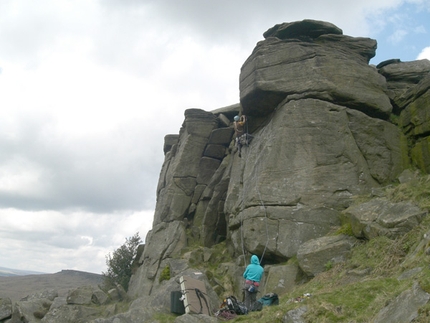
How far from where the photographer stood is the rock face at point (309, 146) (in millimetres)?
20891

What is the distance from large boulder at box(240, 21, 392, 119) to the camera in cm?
2431

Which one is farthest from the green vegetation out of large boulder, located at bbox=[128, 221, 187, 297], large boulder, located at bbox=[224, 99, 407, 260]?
large boulder, located at bbox=[224, 99, 407, 260]

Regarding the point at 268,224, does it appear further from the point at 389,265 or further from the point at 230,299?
the point at 389,265

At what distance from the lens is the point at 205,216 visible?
30.8m

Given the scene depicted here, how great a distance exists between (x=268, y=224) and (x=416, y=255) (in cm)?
938

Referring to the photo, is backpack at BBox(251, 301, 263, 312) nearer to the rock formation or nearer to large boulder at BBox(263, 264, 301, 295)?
large boulder at BBox(263, 264, 301, 295)

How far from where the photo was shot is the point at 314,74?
962 inches

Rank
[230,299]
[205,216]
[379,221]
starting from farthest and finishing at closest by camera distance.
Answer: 1. [205,216]
2. [379,221]
3. [230,299]

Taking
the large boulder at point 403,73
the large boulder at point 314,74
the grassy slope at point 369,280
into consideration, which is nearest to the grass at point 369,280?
the grassy slope at point 369,280

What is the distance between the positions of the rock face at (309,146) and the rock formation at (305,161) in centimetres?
6

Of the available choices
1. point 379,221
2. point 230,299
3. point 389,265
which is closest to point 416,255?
point 389,265

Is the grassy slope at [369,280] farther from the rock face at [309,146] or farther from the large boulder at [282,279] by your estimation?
the large boulder at [282,279]

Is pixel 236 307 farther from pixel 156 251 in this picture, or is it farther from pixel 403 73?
pixel 403 73

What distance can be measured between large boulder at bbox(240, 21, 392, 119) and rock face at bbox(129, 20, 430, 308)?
0.21 ft
